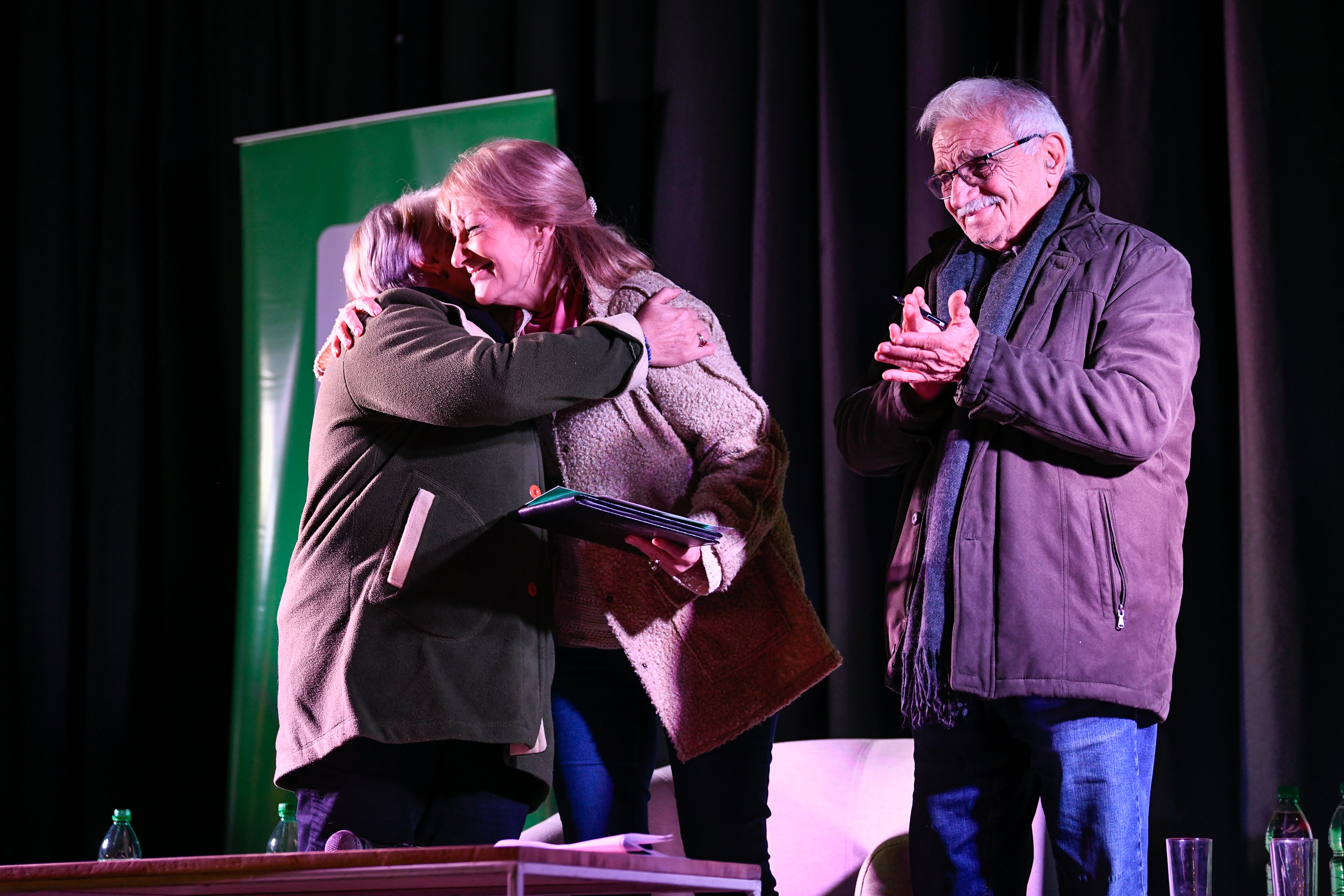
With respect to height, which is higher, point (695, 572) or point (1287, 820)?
point (695, 572)

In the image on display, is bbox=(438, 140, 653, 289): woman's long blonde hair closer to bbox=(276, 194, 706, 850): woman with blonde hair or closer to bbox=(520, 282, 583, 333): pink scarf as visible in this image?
bbox=(520, 282, 583, 333): pink scarf

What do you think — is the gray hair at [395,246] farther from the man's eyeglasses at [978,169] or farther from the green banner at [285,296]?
the green banner at [285,296]

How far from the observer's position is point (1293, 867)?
226 centimetres

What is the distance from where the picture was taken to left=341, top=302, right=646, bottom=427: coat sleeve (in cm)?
165

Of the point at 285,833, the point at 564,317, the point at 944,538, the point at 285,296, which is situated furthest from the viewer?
the point at 285,296

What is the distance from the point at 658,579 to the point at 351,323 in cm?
59

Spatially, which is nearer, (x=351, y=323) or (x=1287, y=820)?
(x=351, y=323)

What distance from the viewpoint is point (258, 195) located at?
11.8 ft

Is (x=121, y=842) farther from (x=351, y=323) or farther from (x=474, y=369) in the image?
(x=474, y=369)

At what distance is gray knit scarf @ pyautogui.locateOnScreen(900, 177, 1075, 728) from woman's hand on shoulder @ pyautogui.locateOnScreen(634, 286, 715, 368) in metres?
0.37

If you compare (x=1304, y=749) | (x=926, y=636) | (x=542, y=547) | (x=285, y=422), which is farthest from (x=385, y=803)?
(x=285, y=422)

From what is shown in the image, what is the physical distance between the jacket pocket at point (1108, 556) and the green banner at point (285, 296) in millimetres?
2130

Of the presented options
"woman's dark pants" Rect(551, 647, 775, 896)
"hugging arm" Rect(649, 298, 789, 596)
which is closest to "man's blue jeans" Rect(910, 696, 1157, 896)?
"woman's dark pants" Rect(551, 647, 775, 896)

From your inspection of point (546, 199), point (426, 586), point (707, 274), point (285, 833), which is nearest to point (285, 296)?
point (707, 274)
